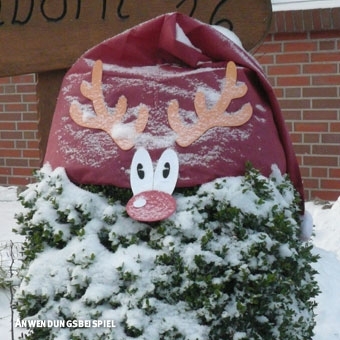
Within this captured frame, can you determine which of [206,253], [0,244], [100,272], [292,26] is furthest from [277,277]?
[292,26]

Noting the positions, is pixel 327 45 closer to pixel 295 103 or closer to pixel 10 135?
pixel 295 103

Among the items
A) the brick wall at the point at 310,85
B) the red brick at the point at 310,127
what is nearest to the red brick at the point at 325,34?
the brick wall at the point at 310,85

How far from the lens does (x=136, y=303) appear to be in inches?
67.0

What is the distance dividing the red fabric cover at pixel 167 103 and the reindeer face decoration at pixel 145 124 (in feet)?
0.06

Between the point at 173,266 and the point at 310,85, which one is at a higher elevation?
the point at 310,85

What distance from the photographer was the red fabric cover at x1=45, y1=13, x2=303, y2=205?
6.21 feet

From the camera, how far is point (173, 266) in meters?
1.72

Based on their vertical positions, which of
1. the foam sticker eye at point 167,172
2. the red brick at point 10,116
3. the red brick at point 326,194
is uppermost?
the red brick at point 10,116

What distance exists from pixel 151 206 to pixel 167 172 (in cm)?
14

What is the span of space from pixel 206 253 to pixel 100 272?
298 mm

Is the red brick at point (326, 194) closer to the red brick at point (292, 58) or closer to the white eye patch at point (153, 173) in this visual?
the red brick at point (292, 58)

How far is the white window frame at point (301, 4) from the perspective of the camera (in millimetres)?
4848

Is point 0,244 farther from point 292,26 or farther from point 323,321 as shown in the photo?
point 292,26

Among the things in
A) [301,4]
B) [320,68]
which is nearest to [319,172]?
[320,68]
